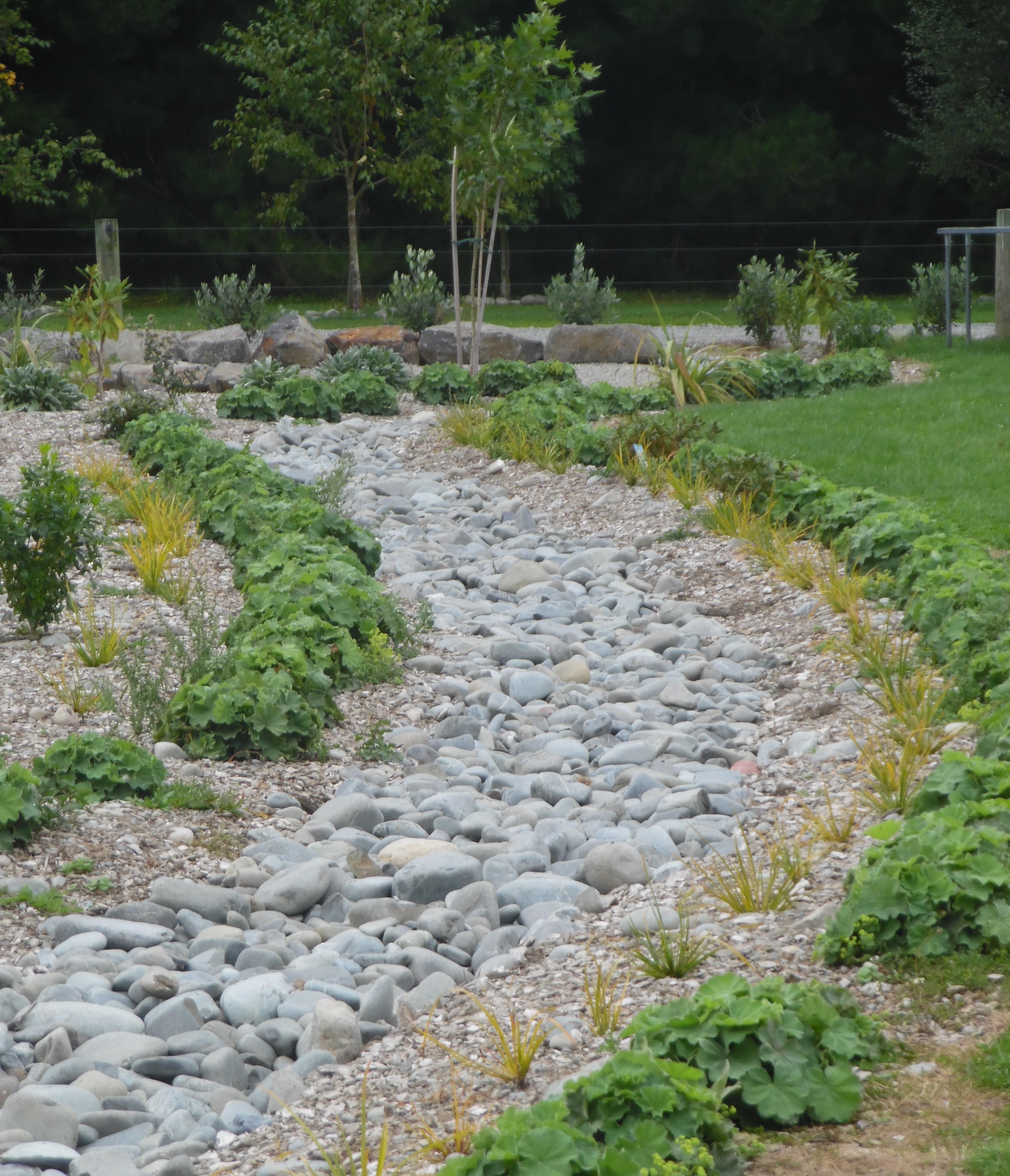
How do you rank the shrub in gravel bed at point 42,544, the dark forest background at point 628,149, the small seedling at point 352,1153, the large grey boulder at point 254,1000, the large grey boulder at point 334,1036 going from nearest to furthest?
the small seedling at point 352,1153 < the large grey boulder at point 334,1036 < the large grey boulder at point 254,1000 < the shrub in gravel bed at point 42,544 < the dark forest background at point 628,149

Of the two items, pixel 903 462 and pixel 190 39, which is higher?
pixel 190 39

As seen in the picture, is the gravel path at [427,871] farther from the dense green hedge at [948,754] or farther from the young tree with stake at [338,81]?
the young tree with stake at [338,81]

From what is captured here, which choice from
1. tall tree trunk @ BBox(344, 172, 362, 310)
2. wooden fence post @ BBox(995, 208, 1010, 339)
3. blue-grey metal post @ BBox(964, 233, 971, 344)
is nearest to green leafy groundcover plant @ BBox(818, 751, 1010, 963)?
blue-grey metal post @ BBox(964, 233, 971, 344)

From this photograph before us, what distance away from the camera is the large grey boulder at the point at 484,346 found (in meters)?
12.1

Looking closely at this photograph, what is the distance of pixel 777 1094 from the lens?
2.05m

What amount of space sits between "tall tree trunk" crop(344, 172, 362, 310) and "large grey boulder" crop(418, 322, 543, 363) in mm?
6534

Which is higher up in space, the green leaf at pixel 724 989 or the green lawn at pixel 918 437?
the green lawn at pixel 918 437

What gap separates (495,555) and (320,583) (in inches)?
72.6

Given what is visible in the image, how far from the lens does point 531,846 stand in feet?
11.0

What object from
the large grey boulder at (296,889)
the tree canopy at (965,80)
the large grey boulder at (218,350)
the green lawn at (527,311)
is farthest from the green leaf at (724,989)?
the tree canopy at (965,80)

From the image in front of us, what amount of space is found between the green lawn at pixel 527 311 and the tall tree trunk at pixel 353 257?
0.84 ft

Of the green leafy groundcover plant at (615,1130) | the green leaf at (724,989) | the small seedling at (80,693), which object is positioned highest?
the small seedling at (80,693)

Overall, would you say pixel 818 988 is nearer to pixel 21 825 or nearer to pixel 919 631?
pixel 21 825

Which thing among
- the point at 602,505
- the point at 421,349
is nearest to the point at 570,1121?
the point at 602,505
